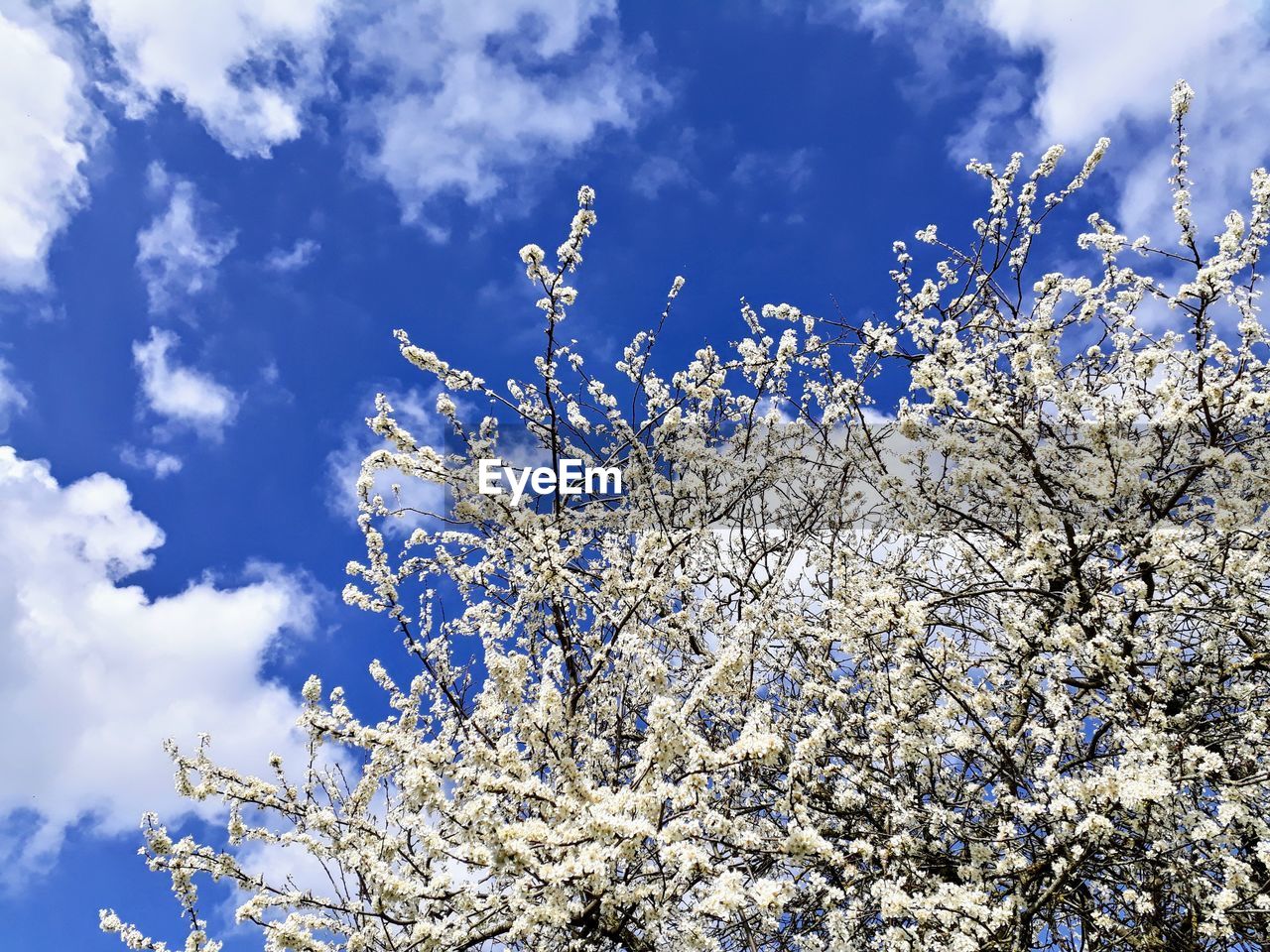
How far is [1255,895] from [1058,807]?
989mm

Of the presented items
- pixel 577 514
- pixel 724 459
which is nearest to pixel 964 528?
pixel 724 459

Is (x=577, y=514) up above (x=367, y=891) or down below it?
above

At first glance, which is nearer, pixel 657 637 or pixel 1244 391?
pixel 1244 391

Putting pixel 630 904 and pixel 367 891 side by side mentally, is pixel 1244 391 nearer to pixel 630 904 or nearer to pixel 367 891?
pixel 630 904

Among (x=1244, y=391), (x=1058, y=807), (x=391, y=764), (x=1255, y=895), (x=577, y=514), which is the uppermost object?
(x=577, y=514)

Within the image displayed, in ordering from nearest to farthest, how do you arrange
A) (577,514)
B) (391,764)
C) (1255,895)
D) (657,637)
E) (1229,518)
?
(1255,895) → (1229,518) → (391,764) → (657,637) → (577,514)

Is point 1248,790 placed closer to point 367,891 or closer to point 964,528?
point 964,528

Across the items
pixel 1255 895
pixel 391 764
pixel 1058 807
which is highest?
pixel 391 764

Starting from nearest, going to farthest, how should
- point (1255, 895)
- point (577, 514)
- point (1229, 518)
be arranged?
point (1255, 895) < point (1229, 518) < point (577, 514)

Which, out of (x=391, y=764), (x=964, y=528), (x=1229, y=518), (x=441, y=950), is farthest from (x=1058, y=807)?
(x=391, y=764)

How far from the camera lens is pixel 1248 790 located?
3.78 metres

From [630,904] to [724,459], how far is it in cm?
348

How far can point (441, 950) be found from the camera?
130 inches

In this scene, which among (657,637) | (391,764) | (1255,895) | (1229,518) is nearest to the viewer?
(1255,895)
